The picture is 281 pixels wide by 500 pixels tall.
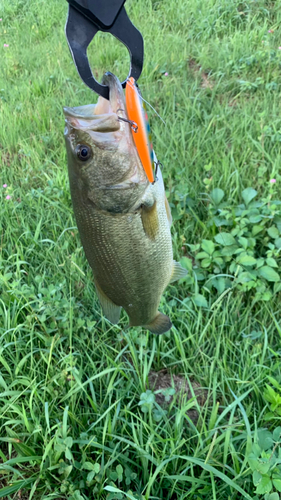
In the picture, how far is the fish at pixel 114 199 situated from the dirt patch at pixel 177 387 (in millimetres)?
815

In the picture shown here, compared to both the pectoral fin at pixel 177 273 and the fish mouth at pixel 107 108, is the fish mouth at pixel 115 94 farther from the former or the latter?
the pectoral fin at pixel 177 273

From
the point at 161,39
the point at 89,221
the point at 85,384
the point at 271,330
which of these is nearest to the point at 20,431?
the point at 85,384

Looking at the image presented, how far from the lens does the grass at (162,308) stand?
4.95 feet

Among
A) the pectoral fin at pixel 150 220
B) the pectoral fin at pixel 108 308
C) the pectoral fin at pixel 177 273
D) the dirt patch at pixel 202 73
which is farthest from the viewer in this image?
the dirt patch at pixel 202 73

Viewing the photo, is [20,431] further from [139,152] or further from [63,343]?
[139,152]

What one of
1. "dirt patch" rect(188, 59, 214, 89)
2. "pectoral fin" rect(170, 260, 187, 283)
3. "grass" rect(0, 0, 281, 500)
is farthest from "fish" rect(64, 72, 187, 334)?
"dirt patch" rect(188, 59, 214, 89)

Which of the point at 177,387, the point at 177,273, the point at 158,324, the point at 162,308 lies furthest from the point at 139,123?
the point at 177,387

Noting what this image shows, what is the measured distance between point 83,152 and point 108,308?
1.82 ft

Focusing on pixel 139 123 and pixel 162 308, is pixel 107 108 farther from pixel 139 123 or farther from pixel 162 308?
pixel 162 308

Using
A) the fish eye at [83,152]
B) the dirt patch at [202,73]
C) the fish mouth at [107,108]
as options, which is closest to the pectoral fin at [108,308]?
the fish eye at [83,152]

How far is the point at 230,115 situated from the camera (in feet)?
9.61

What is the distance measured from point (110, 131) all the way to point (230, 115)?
7.54ft

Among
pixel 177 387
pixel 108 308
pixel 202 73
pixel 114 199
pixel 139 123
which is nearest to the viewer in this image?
pixel 139 123

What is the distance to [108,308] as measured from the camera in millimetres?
1222
